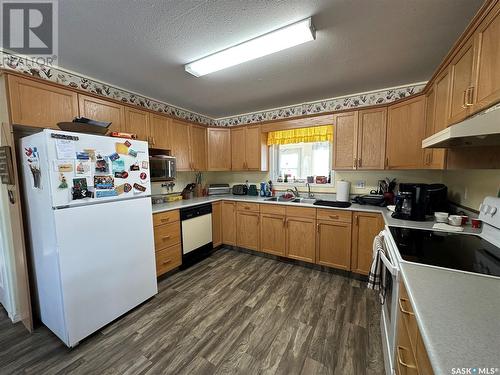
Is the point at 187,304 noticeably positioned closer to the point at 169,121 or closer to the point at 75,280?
the point at 75,280

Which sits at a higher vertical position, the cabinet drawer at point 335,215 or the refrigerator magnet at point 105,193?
the refrigerator magnet at point 105,193

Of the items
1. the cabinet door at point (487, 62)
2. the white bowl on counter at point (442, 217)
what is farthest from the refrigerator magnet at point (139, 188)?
the white bowl on counter at point (442, 217)

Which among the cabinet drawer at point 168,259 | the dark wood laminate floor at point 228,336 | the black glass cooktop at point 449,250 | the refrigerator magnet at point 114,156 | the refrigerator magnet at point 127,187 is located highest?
the refrigerator magnet at point 114,156

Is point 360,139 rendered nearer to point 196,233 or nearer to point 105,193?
point 196,233

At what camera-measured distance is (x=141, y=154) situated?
6.53ft

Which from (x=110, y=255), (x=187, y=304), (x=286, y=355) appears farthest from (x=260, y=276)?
(x=110, y=255)

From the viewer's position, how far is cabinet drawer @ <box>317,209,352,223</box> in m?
2.46

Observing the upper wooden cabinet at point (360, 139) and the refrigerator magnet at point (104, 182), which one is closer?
the refrigerator magnet at point (104, 182)

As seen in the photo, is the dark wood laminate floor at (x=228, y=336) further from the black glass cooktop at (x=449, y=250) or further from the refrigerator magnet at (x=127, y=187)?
the refrigerator magnet at (x=127, y=187)

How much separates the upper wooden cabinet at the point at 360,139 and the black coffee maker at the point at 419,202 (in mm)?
604

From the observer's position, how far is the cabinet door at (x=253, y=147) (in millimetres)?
3371

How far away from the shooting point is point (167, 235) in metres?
2.51

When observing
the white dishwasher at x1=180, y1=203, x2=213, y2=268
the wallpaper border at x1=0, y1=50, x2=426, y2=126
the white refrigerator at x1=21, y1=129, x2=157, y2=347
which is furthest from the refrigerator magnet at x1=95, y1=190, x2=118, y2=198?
the wallpaper border at x1=0, y1=50, x2=426, y2=126

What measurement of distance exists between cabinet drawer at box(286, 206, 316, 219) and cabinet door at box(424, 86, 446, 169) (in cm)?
126
